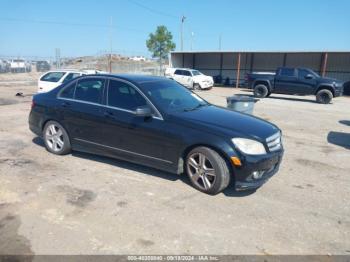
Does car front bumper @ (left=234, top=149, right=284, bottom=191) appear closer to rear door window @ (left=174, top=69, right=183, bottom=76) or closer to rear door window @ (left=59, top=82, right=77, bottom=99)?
rear door window @ (left=59, top=82, right=77, bottom=99)

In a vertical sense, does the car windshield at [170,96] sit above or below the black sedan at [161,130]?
above

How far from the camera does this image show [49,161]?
5.80 meters

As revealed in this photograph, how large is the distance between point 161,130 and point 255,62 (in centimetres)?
2816

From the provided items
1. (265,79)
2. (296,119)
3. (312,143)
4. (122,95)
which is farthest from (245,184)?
(265,79)

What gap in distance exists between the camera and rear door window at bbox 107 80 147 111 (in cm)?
503

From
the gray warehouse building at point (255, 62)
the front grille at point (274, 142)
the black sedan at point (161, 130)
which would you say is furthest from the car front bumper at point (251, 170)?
the gray warehouse building at point (255, 62)

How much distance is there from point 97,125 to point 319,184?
147 inches

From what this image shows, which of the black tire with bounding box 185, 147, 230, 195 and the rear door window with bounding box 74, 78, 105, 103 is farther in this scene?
the rear door window with bounding box 74, 78, 105, 103

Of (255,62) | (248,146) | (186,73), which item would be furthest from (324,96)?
(248,146)

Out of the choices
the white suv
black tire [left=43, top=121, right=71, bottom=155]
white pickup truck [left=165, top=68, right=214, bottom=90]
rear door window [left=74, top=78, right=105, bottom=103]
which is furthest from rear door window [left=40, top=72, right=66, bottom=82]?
white pickup truck [left=165, top=68, right=214, bottom=90]

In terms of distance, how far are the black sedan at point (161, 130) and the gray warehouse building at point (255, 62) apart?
2281cm

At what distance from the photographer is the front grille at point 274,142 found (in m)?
4.50

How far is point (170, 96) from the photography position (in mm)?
5316

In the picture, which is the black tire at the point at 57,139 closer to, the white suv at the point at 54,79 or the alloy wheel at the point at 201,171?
the alloy wheel at the point at 201,171
